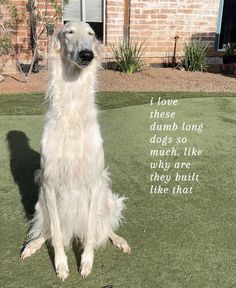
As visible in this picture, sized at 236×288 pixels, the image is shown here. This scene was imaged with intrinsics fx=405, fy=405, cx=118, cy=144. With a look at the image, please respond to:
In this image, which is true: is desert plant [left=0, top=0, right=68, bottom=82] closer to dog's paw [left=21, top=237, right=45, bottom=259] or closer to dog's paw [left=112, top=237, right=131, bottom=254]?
dog's paw [left=21, top=237, right=45, bottom=259]

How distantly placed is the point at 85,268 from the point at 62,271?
18cm

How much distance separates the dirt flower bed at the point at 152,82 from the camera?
975cm

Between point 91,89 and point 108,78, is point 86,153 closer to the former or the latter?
point 91,89

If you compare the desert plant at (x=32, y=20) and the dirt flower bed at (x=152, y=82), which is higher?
the desert plant at (x=32, y=20)

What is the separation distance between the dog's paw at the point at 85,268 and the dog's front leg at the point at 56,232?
119mm

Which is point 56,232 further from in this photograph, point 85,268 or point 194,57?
point 194,57

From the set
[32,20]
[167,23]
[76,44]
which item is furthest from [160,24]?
[76,44]

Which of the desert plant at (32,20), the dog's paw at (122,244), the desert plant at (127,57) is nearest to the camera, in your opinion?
the dog's paw at (122,244)

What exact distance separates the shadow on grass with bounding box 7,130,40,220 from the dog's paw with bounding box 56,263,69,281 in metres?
0.94

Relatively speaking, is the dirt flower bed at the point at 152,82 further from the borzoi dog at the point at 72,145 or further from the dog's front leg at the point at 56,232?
the dog's front leg at the point at 56,232

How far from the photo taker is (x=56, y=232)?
328 centimetres

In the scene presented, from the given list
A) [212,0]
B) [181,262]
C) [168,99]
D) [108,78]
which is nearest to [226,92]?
[168,99]

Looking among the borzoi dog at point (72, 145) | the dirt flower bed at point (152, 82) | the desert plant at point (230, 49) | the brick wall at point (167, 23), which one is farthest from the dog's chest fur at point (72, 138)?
the desert plant at point (230, 49)

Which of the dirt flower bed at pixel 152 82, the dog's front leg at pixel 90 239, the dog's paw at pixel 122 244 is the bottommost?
the dirt flower bed at pixel 152 82
